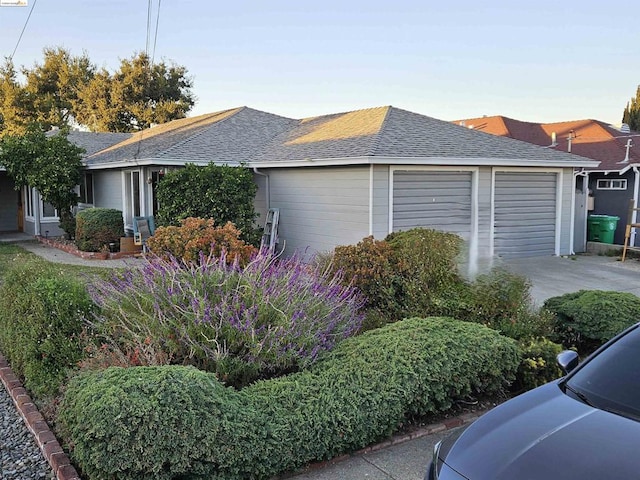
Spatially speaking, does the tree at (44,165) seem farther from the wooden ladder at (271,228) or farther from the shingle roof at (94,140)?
the wooden ladder at (271,228)

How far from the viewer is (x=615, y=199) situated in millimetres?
17469

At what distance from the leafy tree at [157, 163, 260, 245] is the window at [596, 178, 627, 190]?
40.4 ft

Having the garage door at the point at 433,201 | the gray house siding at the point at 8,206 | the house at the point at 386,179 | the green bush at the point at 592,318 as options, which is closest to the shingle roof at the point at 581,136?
the house at the point at 386,179

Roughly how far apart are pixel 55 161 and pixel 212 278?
1257 cm

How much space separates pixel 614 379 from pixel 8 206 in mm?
22582

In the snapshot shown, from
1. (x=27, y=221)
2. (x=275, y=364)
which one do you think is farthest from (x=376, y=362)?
(x=27, y=221)

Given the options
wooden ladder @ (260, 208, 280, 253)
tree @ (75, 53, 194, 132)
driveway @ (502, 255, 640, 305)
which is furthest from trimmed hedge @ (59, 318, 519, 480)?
tree @ (75, 53, 194, 132)

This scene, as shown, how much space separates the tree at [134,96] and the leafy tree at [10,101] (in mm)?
3229

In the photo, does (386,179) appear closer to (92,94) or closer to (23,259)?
(23,259)

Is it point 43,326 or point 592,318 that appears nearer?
point 43,326

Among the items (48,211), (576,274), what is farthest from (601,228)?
(48,211)

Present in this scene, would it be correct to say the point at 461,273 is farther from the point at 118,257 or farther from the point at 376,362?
the point at 118,257

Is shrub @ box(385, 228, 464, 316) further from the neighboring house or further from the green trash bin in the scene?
the green trash bin

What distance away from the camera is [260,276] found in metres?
5.24
